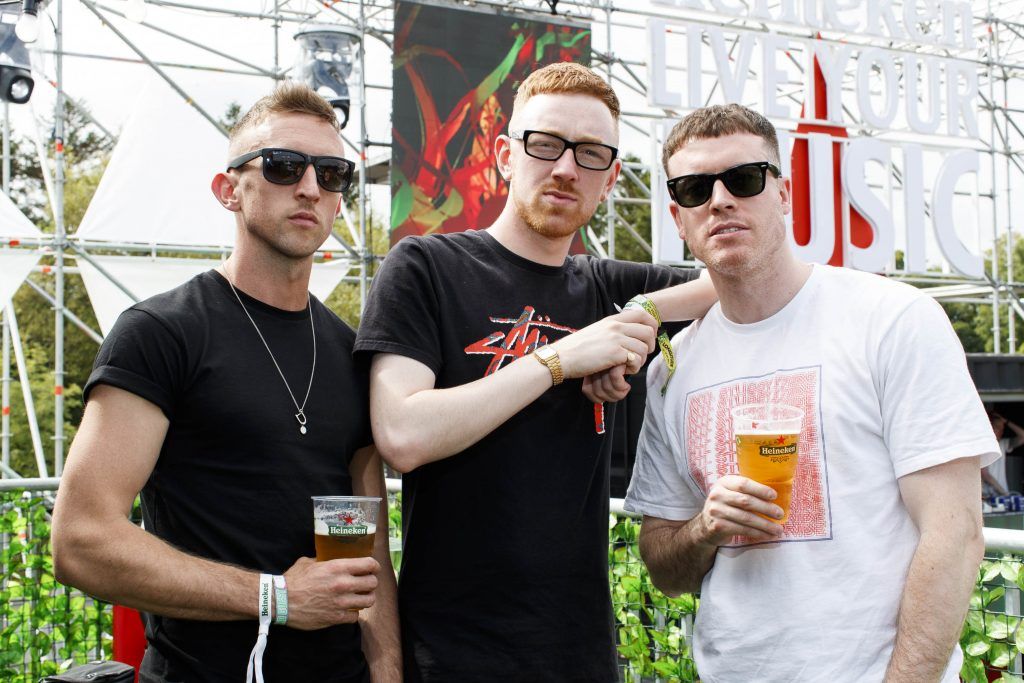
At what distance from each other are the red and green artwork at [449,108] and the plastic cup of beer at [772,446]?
27.9 ft

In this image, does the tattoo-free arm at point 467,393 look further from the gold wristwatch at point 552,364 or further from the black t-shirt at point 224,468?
the black t-shirt at point 224,468

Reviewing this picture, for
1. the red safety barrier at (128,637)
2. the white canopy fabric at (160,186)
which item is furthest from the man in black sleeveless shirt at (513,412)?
the white canopy fabric at (160,186)

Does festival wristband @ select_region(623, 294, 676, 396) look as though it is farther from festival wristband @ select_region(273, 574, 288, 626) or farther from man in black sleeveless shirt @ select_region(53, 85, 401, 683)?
festival wristband @ select_region(273, 574, 288, 626)

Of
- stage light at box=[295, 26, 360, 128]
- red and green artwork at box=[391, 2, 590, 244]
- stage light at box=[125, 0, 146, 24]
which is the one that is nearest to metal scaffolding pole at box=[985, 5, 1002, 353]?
red and green artwork at box=[391, 2, 590, 244]

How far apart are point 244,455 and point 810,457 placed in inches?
40.8

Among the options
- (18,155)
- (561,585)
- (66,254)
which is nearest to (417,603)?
(561,585)

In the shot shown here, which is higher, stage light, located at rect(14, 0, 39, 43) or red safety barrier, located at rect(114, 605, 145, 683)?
stage light, located at rect(14, 0, 39, 43)

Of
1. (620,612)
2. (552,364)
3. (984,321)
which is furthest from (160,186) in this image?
(984,321)

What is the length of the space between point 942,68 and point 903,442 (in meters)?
11.5

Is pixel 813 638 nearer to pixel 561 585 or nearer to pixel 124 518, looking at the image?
pixel 561 585

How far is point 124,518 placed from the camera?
175 centimetres

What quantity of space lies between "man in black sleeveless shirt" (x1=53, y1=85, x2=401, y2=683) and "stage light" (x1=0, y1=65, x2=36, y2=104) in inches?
294

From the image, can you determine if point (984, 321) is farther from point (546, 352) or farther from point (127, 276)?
point (546, 352)

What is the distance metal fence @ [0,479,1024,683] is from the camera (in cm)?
228
